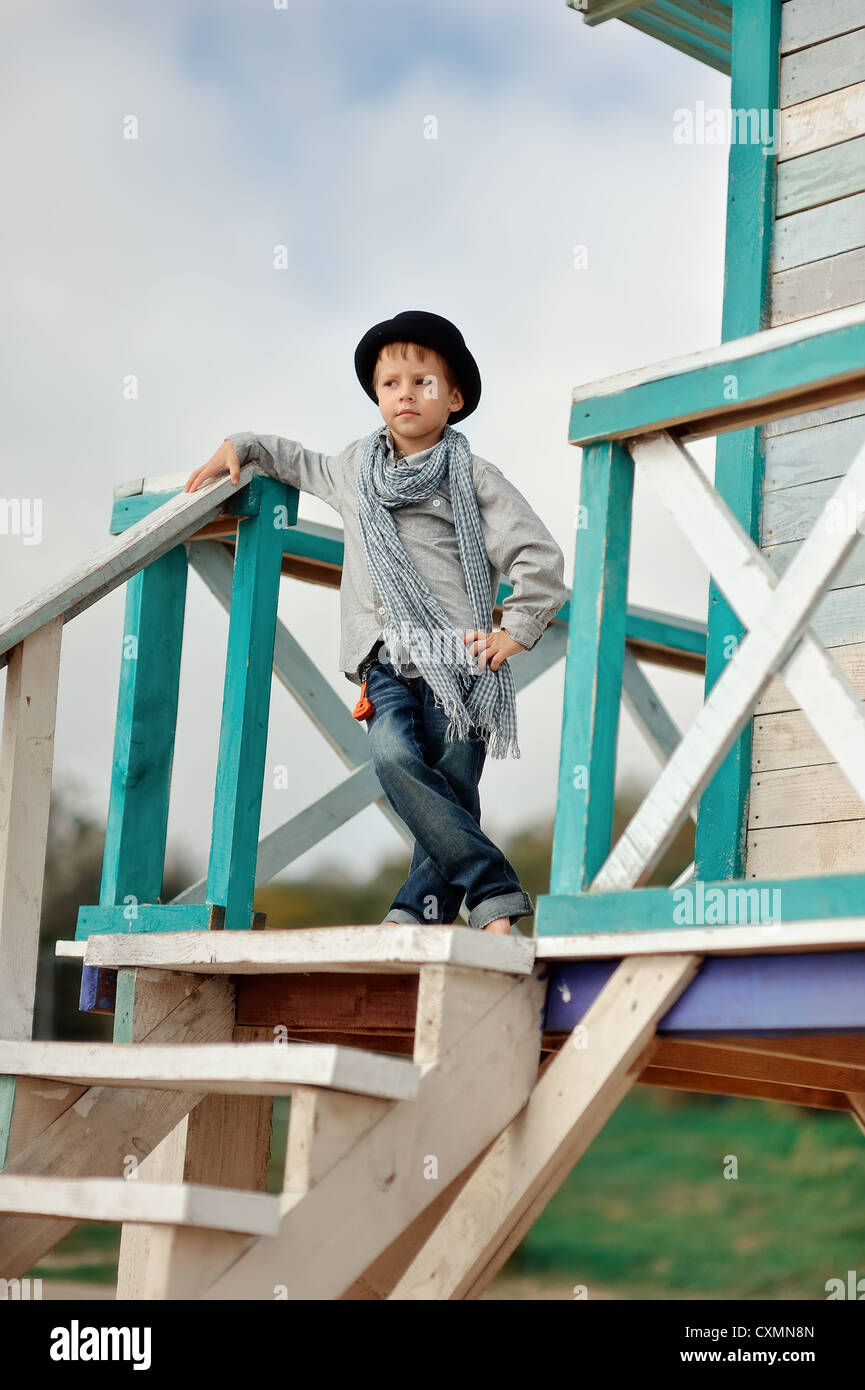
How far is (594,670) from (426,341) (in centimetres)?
90

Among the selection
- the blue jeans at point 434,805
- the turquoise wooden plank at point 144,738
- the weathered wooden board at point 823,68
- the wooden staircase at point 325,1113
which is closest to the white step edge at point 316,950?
the wooden staircase at point 325,1113

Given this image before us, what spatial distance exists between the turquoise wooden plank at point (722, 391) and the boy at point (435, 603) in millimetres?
347

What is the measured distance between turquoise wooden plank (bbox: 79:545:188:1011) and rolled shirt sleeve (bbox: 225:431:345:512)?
14.3 inches

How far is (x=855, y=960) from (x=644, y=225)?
12.6 m

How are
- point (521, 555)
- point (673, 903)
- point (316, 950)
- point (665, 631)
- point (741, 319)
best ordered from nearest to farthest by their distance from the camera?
point (673, 903), point (316, 950), point (521, 555), point (741, 319), point (665, 631)

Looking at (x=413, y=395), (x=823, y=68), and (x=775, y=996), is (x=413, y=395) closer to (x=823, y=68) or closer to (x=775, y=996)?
(x=823, y=68)

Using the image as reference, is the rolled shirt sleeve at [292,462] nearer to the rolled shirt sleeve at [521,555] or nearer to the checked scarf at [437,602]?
the checked scarf at [437,602]

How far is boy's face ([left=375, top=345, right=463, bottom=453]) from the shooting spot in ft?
10.9

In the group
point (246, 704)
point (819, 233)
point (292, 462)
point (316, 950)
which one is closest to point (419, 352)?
point (292, 462)

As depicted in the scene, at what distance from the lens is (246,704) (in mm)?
3404

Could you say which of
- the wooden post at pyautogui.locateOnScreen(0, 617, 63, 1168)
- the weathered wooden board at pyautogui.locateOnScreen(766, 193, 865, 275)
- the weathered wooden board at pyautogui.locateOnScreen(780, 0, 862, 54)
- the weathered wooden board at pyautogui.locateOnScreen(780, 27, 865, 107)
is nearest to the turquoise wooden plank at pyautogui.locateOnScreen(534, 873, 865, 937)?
the wooden post at pyautogui.locateOnScreen(0, 617, 63, 1168)

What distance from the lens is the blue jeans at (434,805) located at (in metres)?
3.02

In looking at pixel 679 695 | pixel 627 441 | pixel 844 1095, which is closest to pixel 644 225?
pixel 679 695

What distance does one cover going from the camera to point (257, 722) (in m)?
3.42
